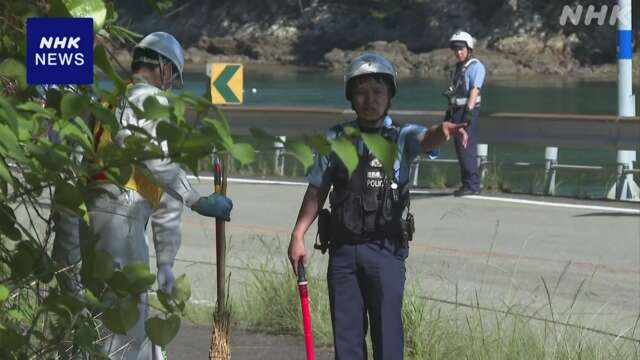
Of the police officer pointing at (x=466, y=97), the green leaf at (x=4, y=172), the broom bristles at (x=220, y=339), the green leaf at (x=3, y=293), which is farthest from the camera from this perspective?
the police officer pointing at (x=466, y=97)

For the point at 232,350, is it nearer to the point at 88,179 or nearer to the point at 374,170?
the point at 374,170

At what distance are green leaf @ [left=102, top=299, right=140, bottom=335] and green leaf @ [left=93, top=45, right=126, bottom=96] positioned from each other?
0.40 metres

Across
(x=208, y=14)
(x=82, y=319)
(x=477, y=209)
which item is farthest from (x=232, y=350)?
(x=208, y=14)

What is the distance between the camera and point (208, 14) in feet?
290

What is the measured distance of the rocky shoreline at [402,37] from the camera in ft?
219

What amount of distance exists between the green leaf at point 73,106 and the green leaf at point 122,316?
1.24 feet

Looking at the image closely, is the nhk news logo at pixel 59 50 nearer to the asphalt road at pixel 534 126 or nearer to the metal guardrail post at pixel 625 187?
the asphalt road at pixel 534 126

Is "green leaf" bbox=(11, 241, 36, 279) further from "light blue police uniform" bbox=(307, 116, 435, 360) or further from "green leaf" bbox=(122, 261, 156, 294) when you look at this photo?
"light blue police uniform" bbox=(307, 116, 435, 360)

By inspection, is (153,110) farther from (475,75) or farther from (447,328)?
(475,75)

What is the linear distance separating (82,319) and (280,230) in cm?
1020

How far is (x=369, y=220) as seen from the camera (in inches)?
219

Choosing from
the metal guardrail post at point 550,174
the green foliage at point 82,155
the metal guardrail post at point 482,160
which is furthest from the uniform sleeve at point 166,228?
the metal guardrail post at point 482,160

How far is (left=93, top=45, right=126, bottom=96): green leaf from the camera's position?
9.15ft

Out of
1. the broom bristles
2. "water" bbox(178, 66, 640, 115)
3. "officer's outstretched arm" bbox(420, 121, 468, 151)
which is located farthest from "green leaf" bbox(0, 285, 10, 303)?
"water" bbox(178, 66, 640, 115)
